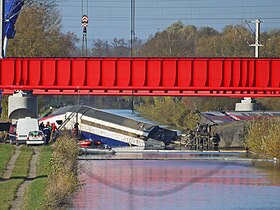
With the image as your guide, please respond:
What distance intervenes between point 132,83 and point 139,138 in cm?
1780

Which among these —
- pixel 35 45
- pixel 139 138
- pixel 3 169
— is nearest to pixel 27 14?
pixel 35 45

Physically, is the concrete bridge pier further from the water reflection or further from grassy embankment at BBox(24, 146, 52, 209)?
grassy embankment at BBox(24, 146, 52, 209)

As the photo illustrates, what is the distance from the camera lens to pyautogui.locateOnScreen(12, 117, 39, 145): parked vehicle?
→ 58.1 metres

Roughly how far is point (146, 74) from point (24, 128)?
25.7 ft

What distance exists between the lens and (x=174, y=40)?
165m

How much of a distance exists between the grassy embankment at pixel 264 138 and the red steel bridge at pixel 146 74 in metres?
2.77

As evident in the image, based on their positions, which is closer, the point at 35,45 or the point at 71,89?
the point at 71,89

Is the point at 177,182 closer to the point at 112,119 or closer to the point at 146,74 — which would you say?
the point at 146,74

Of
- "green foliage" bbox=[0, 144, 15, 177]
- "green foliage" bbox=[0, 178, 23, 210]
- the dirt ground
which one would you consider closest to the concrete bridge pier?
"green foliage" bbox=[0, 144, 15, 177]

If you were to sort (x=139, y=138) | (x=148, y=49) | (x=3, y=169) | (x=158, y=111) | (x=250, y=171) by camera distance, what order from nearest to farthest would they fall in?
1. (x=3, y=169)
2. (x=250, y=171)
3. (x=139, y=138)
4. (x=158, y=111)
5. (x=148, y=49)

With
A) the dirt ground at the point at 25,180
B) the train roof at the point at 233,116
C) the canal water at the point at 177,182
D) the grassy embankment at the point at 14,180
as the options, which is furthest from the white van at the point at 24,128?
the train roof at the point at 233,116

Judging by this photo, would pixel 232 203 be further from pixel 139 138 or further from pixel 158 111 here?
pixel 158 111

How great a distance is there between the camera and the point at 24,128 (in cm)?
5919

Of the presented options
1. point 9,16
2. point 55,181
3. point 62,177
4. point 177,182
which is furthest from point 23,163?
point 9,16
